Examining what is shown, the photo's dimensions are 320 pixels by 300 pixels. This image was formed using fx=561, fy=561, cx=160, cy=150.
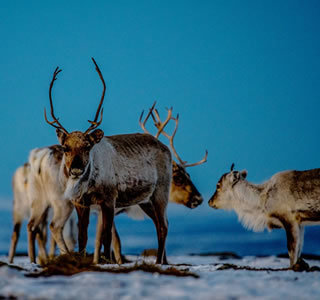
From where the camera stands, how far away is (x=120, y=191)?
26.6 ft

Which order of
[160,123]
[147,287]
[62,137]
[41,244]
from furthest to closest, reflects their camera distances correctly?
[160,123] → [41,244] → [62,137] → [147,287]

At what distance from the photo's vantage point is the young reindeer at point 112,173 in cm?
748

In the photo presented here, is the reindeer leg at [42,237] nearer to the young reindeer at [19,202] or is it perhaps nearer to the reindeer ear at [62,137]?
the young reindeer at [19,202]

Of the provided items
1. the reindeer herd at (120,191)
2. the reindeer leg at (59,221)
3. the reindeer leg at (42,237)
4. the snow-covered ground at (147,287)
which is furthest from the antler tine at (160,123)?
the snow-covered ground at (147,287)

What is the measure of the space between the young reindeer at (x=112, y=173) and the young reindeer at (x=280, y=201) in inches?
99.2

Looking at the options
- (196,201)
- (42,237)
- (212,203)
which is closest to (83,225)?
(42,237)

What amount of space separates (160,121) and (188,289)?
10.1 meters

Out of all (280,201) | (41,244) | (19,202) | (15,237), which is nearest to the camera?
(280,201)

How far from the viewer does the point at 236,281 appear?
470 cm

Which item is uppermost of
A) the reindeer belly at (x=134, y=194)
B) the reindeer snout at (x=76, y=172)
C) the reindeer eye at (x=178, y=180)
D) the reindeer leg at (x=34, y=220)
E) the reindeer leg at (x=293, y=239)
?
the reindeer eye at (x=178, y=180)

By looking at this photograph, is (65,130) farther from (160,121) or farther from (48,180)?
(160,121)

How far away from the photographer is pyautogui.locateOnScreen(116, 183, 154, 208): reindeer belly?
820 centimetres

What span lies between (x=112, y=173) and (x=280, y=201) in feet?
12.8

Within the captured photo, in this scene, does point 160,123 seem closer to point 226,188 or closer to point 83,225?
point 226,188
